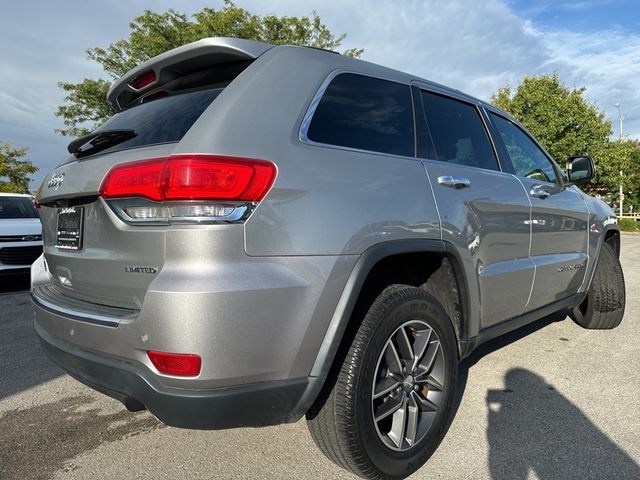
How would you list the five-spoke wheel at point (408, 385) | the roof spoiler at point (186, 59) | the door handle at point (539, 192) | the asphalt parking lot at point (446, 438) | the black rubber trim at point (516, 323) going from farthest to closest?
Result: the door handle at point (539, 192) → the black rubber trim at point (516, 323) → the asphalt parking lot at point (446, 438) → the five-spoke wheel at point (408, 385) → the roof spoiler at point (186, 59)

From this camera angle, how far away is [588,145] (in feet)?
77.4

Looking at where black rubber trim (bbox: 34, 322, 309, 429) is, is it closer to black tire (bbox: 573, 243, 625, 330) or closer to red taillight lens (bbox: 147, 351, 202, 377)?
red taillight lens (bbox: 147, 351, 202, 377)

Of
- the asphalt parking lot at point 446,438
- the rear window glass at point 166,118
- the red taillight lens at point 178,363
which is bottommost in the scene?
the asphalt parking lot at point 446,438

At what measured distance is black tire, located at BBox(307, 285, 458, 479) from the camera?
1.82 m

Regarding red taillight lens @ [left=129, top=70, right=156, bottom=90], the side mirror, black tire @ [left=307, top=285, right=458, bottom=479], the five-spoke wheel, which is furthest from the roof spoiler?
the side mirror

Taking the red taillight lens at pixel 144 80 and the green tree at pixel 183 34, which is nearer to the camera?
the red taillight lens at pixel 144 80

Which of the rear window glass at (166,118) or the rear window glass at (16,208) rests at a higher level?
the rear window glass at (166,118)

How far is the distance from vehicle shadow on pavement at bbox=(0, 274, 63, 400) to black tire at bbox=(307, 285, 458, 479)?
2434mm

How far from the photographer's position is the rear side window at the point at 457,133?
2574 mm

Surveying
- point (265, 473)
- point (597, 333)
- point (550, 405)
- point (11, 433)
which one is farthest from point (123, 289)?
point (597, 333)

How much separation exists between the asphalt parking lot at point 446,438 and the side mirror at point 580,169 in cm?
143

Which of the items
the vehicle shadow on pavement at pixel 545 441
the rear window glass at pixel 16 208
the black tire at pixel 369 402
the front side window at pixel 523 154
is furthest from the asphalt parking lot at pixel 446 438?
the rear window glass at pixel 16 208

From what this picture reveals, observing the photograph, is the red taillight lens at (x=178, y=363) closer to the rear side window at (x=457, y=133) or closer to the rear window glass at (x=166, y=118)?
the rear window glass at (x=166, y=118)

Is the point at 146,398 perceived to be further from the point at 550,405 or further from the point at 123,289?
the point at 550,405
